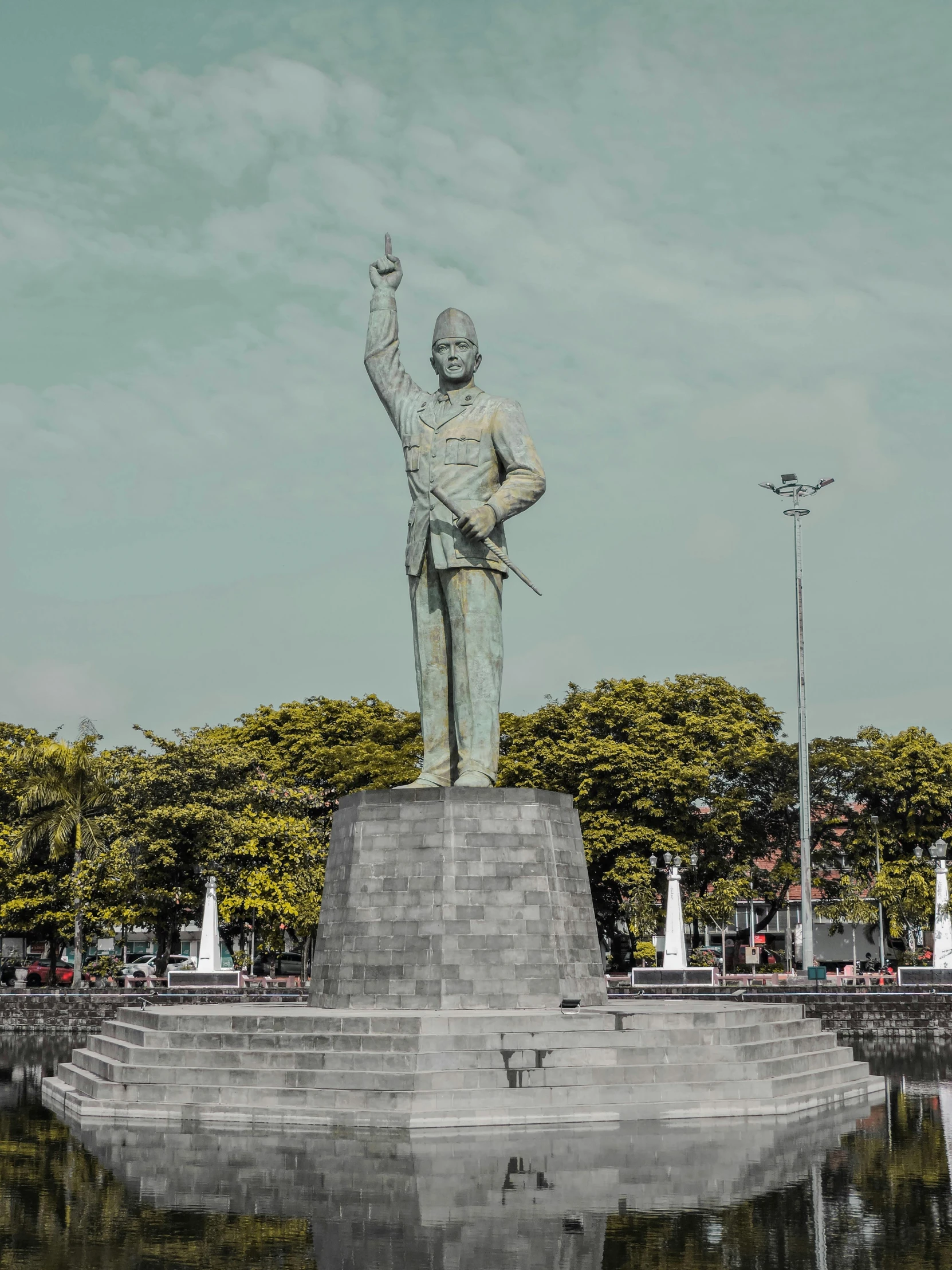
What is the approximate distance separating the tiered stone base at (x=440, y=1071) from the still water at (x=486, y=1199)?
498 millimetres

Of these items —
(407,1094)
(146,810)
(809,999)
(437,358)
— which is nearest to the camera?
(407,1094)

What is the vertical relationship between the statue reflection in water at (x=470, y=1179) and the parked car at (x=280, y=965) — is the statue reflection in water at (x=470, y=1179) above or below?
above

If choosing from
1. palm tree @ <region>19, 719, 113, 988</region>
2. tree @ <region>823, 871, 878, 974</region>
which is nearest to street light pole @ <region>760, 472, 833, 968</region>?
tree @ <region>823, 871, 878, 974</region>

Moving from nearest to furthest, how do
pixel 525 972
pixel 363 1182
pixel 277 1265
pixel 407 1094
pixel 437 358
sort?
pixel 277 1265 < pixel 363 1182 < pixel 407 1094 < pixel 525 972 < pixel 437 358

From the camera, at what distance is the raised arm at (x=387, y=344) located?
18.0 metres

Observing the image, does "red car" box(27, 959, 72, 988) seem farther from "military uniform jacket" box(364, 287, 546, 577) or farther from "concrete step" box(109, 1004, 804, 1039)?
"military uniform jacket" box(364, 287, 546, 577)

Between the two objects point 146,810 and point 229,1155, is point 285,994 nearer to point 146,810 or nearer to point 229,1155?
point 146,810

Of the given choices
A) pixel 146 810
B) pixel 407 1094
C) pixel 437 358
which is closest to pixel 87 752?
pixel 146 810

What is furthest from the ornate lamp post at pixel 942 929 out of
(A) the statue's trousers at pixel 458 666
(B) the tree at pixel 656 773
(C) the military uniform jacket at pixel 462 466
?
(C) the military uniform jacket at pixel 462 466

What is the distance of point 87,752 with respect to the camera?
38.2 m

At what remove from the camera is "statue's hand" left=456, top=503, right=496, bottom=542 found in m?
16.5

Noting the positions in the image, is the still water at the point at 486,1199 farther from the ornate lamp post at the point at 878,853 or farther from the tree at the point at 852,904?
the ornate lamp post at the point at 878,853

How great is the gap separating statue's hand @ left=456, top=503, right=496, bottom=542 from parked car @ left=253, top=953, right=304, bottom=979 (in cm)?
2855

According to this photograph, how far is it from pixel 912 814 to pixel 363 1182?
3708cm
